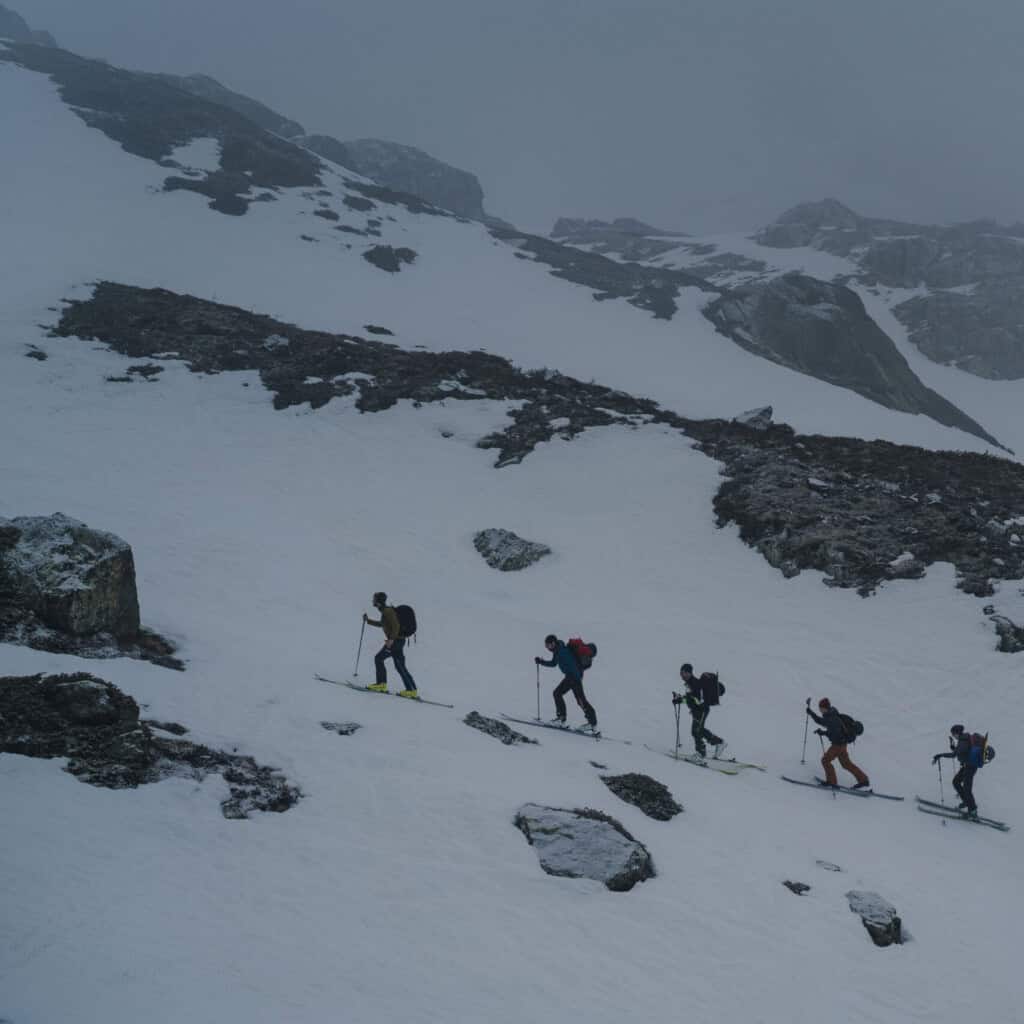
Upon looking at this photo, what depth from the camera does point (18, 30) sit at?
394ft

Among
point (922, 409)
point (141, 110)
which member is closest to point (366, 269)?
point (141, 110)

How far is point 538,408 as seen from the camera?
111 feet

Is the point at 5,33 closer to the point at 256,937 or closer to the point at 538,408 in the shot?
the point at 538,408

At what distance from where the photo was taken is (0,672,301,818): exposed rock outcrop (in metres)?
7.27

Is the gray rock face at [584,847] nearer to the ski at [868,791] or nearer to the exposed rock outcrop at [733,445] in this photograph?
the ski at [868,791]

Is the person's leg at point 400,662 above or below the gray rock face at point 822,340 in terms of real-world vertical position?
below

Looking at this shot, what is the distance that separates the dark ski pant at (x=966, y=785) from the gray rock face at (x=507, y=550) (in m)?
13.1

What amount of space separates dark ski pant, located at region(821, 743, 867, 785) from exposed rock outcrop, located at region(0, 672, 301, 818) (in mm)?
9011

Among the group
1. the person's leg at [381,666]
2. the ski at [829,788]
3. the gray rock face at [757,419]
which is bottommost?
the person's leg at [381,666]

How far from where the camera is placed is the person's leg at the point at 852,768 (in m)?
11.8

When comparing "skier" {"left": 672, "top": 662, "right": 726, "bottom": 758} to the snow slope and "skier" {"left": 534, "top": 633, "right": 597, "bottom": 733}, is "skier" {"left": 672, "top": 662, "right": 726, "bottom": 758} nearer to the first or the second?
the snow slope

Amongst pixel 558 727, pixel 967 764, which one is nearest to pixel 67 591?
pixel 558 727

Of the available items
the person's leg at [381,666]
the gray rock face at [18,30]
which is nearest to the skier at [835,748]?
the person's leg at [381,666]


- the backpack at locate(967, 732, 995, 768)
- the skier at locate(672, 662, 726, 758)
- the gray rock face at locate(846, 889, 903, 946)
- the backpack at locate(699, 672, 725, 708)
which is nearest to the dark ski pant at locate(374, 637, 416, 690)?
the skier at locate(672, 662, 726, 758)
